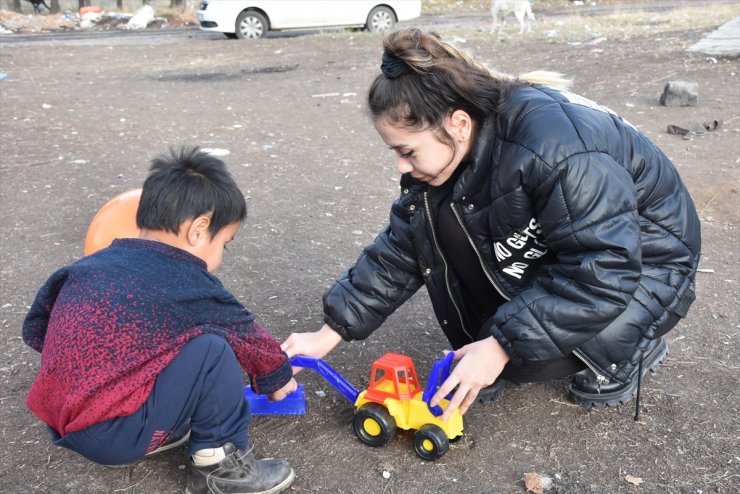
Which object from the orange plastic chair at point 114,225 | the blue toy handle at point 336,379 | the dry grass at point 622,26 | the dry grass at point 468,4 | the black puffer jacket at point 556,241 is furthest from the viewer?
the dry grass at point 468,4

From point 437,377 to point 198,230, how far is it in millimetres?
954

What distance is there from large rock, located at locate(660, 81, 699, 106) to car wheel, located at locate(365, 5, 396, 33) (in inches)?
375

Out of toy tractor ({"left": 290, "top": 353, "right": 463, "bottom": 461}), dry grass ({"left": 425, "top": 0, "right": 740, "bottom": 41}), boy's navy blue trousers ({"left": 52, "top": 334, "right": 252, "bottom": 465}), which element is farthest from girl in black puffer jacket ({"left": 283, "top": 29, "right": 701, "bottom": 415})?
dry grass ({"left": 425, "top": 0, "right": 740, "bottom": 41})

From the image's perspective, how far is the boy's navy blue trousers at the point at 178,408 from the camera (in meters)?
2.15

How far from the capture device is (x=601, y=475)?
253 centimetres

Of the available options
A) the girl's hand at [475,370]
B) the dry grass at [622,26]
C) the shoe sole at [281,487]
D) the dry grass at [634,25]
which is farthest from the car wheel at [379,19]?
the shoe sole at [281,487]

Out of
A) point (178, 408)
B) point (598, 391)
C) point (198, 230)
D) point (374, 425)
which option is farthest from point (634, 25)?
point (178, 408)

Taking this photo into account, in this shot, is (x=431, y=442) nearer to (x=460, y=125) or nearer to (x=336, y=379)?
(x=336, y=379)

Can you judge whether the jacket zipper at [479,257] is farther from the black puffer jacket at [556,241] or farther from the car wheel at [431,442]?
the car wheel at [431,442]

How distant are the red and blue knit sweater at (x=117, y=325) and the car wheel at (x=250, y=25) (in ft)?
45.1

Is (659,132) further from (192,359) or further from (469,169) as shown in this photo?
(192,359)

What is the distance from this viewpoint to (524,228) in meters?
2.53

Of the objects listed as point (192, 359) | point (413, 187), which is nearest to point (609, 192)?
point (413, 187)

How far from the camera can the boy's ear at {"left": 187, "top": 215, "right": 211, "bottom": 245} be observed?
7.74 ft
